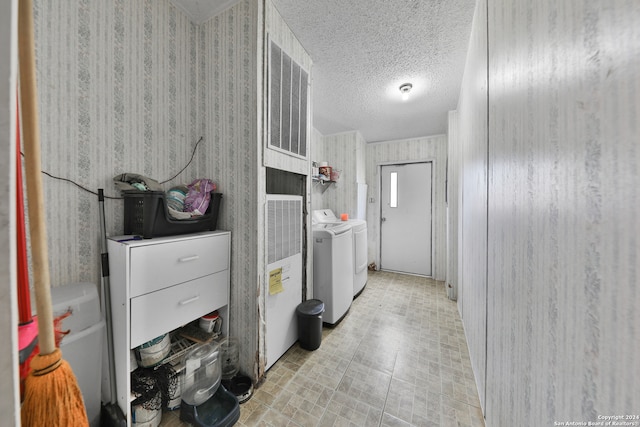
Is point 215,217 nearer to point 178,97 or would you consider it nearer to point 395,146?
point 178,97

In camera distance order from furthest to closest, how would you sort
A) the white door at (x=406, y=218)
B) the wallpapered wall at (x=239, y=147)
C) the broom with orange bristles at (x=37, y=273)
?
the white door at (x=406, y=218) → the wallpapered wall at (x=239, y=147) → the broom with orange bristles at (x=37, y=273)

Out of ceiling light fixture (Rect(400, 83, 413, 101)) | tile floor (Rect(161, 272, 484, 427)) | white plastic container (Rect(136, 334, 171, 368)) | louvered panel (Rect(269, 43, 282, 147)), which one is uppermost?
ceiling light fixture (Rect(400, 83, 413, 101))

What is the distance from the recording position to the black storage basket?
1062 mm

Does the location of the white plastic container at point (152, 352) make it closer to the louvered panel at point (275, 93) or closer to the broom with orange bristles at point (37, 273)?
the broom with orange bristles at point (37, 273)

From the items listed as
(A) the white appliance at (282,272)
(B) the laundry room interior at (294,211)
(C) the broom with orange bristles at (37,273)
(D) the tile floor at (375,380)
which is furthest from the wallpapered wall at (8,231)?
(D) the tile floor at (375,380)

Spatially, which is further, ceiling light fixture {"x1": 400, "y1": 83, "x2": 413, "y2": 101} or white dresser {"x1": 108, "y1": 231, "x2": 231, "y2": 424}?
ceiling light fixture {"x1": 400, "y1": 83, "x2": 413, "y2": 101}

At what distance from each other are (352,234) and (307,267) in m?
0.78

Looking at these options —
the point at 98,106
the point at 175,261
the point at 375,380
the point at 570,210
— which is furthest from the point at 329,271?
the point at 98,106

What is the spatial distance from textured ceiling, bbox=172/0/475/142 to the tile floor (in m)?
2.39

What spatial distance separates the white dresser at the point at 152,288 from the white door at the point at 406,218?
3.19 meters

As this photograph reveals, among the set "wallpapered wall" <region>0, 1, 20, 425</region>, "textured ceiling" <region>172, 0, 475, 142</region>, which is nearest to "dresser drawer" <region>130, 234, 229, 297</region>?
"wallpapered wall" <region>0, 1, 20, 425</region>

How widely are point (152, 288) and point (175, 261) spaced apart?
0.15 m

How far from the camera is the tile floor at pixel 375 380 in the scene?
118 centimetres

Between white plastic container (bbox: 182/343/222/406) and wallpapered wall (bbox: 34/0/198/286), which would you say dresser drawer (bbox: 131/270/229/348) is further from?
wallpapered wall (bbox: 34/0/198/286)
